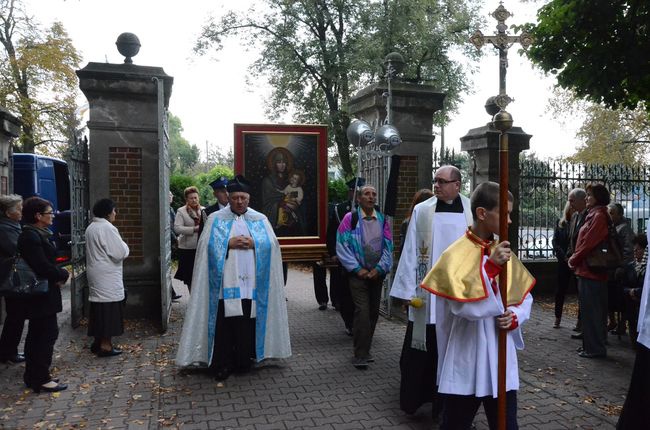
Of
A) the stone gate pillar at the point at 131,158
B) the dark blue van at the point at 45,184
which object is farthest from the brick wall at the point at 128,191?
the dark blue van at the point at 45,184

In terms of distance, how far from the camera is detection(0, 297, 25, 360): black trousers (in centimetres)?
547

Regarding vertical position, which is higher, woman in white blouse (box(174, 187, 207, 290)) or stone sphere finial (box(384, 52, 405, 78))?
stone sphere finial (box(384, 52, 405, 78))

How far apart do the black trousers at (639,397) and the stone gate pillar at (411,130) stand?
514 cm

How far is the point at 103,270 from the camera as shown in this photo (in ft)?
20.8

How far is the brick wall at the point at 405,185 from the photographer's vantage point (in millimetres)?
8672

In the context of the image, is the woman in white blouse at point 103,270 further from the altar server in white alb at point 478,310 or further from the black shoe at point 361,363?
the altar server in white alb at point 478,310

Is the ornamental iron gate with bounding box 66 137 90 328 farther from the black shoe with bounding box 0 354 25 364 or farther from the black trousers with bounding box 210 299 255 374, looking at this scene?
the black trousers with bounding box 210 299 255 374

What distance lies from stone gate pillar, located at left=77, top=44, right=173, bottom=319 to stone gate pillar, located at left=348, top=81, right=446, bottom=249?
3.16m

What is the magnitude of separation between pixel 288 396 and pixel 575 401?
2480 mm

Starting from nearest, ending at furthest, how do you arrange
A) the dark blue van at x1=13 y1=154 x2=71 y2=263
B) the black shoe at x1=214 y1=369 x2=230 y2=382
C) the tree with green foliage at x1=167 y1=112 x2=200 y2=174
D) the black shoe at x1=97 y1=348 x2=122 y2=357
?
the black shoe at x1=214 y1=369 x2=230 y2=382
the black shoe at x1=97 y1=348 x2=122 y2=357
the dark blue van at x1=13 y1=154 x2=71 y2=263
the tree with green foliage at x1=167 y1=112 x2=200 y2=174

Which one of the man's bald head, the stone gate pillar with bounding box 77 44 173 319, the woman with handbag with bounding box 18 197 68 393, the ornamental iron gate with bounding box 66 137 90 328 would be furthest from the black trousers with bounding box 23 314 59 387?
the man's bald head

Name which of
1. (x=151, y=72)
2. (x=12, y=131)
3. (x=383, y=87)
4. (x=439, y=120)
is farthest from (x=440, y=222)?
(x=439, y=120)

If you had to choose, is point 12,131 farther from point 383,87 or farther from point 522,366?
point 522,366

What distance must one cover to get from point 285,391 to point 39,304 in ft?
7.67
